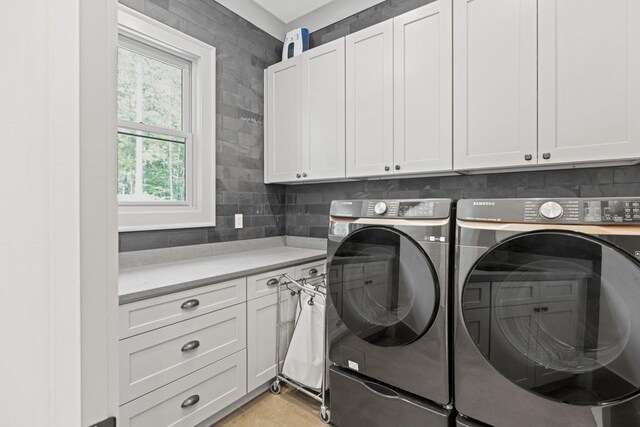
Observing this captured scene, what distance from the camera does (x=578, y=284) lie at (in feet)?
3.68

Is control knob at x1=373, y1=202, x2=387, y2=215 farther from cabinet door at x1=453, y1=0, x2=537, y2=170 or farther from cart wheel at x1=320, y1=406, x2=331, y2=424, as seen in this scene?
cart wheel at x1=320, y1=406, x2=331, y2=424

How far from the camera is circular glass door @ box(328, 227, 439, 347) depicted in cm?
148

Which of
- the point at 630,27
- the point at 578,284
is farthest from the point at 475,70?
the point at 578,284

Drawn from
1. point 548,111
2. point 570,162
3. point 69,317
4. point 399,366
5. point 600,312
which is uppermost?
point 548,111

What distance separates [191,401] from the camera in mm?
1679

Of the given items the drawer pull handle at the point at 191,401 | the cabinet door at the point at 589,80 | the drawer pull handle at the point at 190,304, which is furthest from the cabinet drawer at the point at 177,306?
the cabinet door at the point at 589,80

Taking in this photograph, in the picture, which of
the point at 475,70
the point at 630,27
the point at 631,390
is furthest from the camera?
the point at 475,70

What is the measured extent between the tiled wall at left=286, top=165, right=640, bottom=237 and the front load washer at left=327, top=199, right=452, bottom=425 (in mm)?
900

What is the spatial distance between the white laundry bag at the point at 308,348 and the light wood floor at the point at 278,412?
0.47 ft

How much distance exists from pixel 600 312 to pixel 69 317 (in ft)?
4.72

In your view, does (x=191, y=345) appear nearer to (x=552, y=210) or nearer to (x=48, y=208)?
(x=48, y=208)

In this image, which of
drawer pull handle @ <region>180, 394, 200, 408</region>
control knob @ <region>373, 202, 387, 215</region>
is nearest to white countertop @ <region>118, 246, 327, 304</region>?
drawer pull handle @ <region>180, 394, 200, 408</region>

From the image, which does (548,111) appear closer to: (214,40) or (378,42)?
(378,42)

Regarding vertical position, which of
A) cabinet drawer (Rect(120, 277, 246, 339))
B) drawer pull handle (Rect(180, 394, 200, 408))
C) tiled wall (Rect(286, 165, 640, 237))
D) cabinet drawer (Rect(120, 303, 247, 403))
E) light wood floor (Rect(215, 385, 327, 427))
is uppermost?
tiled wall (Rect(286, 165, 640, 237))
